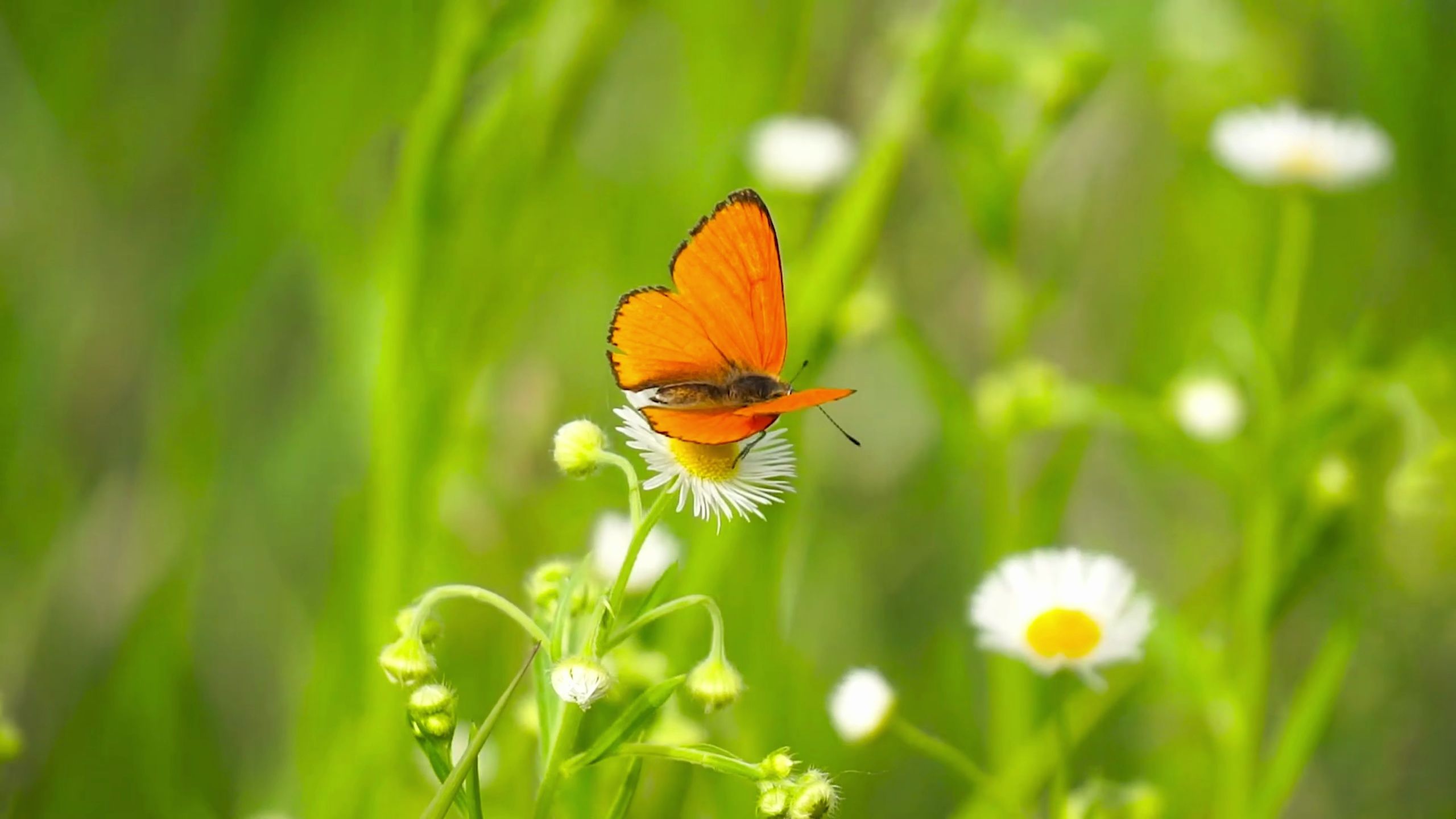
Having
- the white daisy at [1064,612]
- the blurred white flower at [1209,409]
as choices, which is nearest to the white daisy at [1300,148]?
the blurred white flower at [1209,409]

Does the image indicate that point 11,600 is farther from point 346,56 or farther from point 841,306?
point 841,306

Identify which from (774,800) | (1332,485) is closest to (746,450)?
(774,800)

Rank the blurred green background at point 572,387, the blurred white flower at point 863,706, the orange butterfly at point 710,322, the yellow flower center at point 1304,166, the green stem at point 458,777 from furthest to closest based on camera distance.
→ 1. the yellow flower center at point 1304,166
2. the blurred green background at point 572,387
3. the blurred white flower at point 863,706
4. the orange butterfly at point 710,322
5. the green stem at point 458,777

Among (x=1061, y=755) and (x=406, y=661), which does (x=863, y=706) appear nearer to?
(x=1061, y=755)

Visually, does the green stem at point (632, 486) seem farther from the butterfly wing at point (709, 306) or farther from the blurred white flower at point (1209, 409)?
the blurred white flower at point (1209, 409)

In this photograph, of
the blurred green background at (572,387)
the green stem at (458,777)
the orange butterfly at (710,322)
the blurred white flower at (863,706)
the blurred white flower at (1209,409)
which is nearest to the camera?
the green stem at (458,777)

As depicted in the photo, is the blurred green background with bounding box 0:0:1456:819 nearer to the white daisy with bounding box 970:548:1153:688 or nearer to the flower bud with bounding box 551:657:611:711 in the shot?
the white daisy with bounding box 970:548:1153:688

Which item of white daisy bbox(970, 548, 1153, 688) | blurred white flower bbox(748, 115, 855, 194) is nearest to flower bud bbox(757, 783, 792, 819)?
white daisy bbox(970, 548, 1153, 688)
